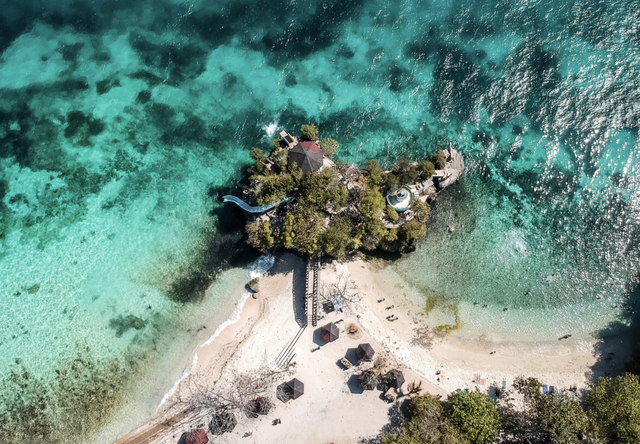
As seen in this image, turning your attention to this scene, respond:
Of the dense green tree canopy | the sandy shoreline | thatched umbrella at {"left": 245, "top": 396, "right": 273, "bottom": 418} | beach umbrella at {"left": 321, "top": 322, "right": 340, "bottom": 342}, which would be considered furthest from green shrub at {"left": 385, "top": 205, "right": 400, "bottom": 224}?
thatched umbrella at {"left": 245, "top": 396, "right": 273, "bottom": 418}

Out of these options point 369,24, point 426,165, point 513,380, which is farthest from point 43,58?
point 513,380

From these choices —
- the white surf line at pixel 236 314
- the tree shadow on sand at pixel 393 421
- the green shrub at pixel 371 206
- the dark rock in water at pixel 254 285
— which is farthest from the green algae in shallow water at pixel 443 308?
the dark rock in water at pixel 254 285

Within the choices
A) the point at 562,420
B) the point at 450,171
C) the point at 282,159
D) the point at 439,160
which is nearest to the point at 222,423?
the point at 282,159

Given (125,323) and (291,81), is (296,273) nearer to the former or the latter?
(125,323)

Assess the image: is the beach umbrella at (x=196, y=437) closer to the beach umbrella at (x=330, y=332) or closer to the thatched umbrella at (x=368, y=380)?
the beach umbrella at (x=330, y=332)

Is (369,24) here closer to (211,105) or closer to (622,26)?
(211,105)

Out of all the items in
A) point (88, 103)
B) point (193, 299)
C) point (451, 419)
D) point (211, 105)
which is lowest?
point (451, 419)

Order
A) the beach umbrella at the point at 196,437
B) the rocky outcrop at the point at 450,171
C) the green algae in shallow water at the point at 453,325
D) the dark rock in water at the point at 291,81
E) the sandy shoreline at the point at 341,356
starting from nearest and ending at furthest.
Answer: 1. the beach umbrella at the point at 196,437
2. the sandy shoreline at the point at 341,356
3. the green algae in shallow water at the point at 453,325
4. the rocky outcrop at the point at 450,171
5. the dark rock in water at the point at 291,81
